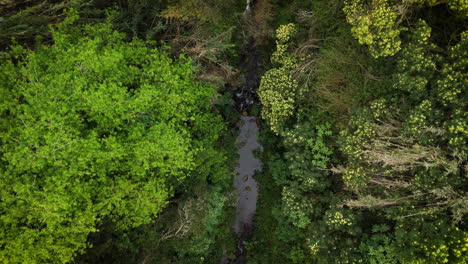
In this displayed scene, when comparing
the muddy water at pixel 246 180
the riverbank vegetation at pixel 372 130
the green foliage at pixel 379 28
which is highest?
the green foliage at pixel 379 28

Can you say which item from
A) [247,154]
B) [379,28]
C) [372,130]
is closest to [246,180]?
[247,154]

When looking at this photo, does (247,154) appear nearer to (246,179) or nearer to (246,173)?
(246,173)

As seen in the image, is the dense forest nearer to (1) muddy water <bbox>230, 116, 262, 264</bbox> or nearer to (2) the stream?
(2) the stream

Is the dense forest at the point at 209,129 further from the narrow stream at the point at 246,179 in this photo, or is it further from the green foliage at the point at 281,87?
the narrow stream at the point at 246,179

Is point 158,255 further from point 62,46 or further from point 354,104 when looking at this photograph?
point 354,104

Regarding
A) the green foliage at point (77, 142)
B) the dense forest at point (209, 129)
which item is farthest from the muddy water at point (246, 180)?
the green foliage at point (77, 142)

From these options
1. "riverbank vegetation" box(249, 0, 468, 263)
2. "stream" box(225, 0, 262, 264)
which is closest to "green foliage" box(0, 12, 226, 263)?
"riverbank vegetation" box(249, 0, 468, 263)

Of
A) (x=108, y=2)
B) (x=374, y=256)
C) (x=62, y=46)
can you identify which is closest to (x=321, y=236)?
(x=374, y=256)

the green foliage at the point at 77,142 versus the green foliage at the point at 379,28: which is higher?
the green foliage at the point at 379,28
